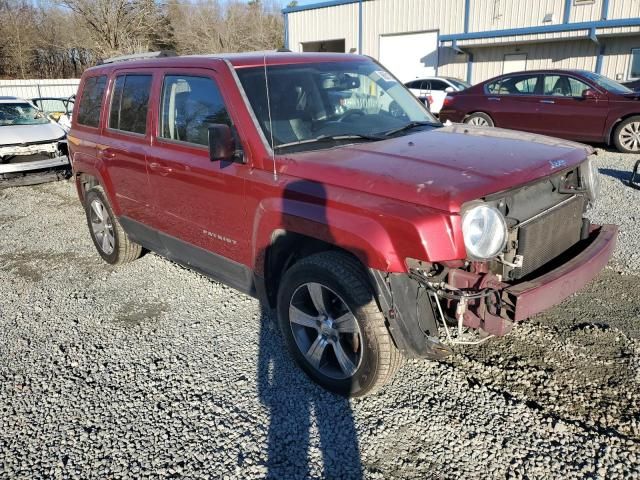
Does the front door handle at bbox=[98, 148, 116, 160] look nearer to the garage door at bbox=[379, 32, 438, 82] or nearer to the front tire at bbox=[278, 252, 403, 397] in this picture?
the front tire at bbox=[278, 252, 403, 397]

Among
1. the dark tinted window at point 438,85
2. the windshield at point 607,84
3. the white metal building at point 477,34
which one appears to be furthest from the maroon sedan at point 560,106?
the white metal building at point 477,34

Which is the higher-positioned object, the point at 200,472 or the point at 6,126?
the point at 6,126

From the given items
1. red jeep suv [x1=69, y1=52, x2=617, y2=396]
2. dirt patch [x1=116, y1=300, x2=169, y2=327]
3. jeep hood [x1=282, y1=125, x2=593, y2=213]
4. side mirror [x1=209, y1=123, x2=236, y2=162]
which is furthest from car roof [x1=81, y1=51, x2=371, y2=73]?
A: dirt patch [x1=116, y1=300, x2=169, y2=327]

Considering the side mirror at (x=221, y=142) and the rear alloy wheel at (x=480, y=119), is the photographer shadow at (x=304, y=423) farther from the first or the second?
the rear alloy wheel at (x=480, y=119)

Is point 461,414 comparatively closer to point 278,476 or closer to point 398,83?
point 278,476

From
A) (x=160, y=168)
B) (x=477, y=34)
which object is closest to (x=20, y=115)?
(x=160, y=168)

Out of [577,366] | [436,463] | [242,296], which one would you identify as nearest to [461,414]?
[436,463]

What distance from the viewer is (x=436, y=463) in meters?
2.72

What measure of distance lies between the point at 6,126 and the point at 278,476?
33.7ft

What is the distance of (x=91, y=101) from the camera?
5.38m

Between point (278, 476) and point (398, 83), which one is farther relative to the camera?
point (398, 83)

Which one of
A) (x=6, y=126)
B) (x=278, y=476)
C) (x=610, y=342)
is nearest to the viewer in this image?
(x=278, y=476)

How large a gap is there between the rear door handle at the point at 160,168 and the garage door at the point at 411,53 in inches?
947

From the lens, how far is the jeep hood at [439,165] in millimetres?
2678
